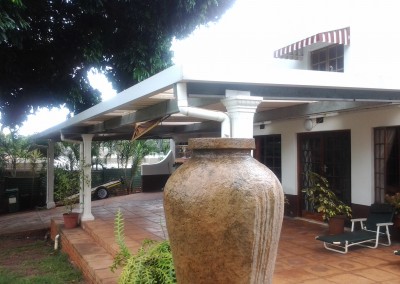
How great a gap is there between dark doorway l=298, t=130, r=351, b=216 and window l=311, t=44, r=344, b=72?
1554 mm

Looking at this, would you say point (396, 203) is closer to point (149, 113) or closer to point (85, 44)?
point (149, 113)

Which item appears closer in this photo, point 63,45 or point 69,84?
point 63,45

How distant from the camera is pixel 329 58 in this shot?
9.11 meters

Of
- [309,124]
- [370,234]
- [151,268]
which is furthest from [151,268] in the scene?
[309,124]

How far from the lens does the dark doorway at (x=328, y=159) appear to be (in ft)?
27.1

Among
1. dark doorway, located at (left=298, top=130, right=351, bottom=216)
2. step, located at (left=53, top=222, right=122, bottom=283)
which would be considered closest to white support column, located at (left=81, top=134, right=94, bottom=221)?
step, located at (left=53, top=222, right=122, bottom=283)

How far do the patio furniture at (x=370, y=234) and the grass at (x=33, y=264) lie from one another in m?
4.33

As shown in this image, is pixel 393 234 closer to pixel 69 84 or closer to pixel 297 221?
pixel 297 221

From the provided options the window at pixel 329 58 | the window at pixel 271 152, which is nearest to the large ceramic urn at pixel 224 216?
the window at pixel 329 58

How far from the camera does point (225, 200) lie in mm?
2322

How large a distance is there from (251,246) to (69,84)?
10.4 metres

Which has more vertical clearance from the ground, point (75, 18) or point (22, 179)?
point (75, 18)

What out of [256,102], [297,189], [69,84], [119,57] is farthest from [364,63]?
[69,84]

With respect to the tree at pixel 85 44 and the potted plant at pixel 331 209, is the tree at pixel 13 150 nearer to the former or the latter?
the tree at pixel 85 44
